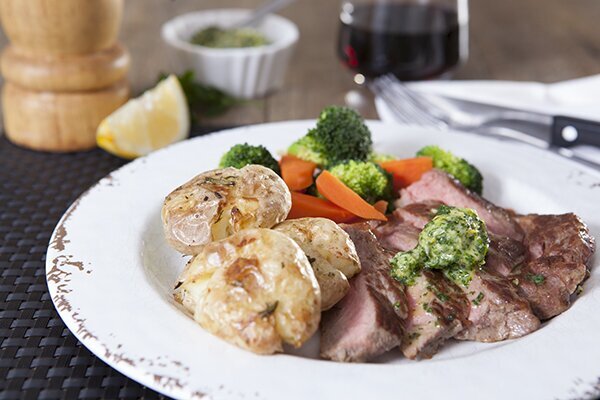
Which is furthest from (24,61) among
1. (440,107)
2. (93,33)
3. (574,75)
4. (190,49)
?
(574,75)

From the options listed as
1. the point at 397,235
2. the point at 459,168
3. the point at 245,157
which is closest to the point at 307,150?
the point at 245,157

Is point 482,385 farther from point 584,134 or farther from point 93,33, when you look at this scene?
point 93,33

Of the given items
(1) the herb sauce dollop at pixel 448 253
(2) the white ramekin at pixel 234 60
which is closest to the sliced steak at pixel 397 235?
(1) the herb sauce dollop at pixel 448 253

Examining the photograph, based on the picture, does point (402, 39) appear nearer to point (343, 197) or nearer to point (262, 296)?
point (343, 197)

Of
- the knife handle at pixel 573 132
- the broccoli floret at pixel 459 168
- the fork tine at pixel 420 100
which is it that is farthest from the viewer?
the fork tine at pixel 420 100

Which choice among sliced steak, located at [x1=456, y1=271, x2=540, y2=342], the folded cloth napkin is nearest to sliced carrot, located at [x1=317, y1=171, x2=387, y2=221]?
sliced steak, located at [x1=456, y1=271, x2=540, y2=342]

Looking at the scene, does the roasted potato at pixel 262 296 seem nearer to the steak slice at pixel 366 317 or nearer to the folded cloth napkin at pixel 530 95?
the steak slice at pixel 366 317
